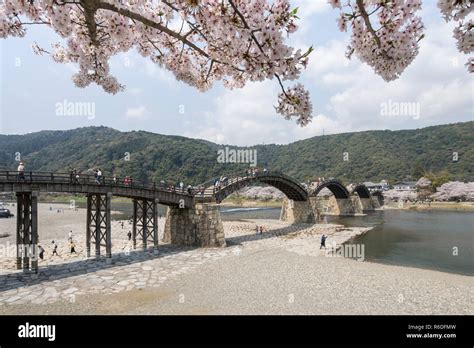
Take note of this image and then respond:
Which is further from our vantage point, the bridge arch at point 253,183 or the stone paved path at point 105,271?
the bridge arch at point 253,183

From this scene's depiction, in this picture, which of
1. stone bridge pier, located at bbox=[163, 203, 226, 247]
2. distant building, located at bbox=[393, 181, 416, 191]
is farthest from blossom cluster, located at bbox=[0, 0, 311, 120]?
distant building, located at bbox=[393, 181, 416, 191]

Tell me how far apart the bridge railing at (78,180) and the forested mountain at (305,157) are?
92990mm

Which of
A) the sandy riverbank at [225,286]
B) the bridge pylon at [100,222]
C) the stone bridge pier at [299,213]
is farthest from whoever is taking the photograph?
the stone bridge pier at [299,213]

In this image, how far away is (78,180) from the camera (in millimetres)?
17484

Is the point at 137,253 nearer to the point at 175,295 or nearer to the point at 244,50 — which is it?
the point at 175,295

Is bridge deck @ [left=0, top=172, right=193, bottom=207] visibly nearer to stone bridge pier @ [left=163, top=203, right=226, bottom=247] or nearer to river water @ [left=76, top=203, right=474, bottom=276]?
stone bridge pier @ [left=163, top=203, right=226, bottom=247]

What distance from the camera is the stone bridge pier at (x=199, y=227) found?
22781 millimetres

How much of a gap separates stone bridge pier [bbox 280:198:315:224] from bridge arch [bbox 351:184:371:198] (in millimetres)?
A: 25397

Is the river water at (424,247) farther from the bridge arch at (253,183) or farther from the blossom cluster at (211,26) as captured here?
the blossom cluster at (211,26)

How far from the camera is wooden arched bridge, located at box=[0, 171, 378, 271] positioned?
1516 centimetres

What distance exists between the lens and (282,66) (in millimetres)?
3492

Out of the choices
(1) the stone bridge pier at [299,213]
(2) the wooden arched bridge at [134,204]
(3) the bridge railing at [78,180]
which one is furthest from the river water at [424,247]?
(3) the bridge railing at [78,180]

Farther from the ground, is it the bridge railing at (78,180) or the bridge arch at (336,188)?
the bridge railing at (78,180)

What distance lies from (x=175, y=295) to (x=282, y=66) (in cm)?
1164
